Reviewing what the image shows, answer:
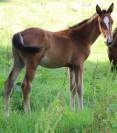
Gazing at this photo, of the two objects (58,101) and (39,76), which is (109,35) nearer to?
(39,76)

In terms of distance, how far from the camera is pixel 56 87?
9531 millimetres

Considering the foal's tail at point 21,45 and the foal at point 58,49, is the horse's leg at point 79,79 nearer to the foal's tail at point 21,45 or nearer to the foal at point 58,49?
the foal at point 58,49

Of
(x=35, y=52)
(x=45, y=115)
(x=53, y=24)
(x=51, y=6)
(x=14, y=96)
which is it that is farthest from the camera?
(x=51, y=6)

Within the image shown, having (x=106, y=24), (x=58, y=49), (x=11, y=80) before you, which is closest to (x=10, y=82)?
(x=11, y=80)

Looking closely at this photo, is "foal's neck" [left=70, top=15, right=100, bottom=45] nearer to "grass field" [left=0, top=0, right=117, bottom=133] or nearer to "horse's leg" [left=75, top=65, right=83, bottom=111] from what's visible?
"horse's leg" [left=75, top=65, right=83, bottom=111]

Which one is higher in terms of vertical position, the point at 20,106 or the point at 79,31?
the point at 79,31

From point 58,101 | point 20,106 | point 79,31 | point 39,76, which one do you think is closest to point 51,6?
point 39,76

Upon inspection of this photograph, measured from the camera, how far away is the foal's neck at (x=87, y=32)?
8250mm

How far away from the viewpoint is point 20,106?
7.06m

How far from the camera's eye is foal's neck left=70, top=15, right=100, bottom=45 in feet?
27.1

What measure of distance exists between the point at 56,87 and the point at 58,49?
2.05 meters

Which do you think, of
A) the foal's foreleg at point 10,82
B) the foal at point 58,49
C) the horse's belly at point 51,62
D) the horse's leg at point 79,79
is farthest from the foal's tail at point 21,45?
the horse's leg at point 79,79

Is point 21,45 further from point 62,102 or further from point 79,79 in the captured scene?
point 62,102

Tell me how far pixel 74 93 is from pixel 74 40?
958 millimetres
